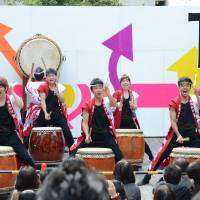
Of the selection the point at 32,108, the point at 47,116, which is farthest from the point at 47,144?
the point at 32,108

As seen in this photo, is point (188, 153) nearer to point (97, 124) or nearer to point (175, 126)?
point (175, 126)

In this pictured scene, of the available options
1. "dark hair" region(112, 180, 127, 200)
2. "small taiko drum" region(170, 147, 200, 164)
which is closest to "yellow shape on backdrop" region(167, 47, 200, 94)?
"small taiko drum" region(170, 147, 200, 164)

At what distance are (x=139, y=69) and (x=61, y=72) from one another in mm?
1220

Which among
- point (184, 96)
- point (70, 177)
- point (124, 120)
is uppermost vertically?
point (70, 177)

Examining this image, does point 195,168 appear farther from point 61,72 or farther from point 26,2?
point 26,2

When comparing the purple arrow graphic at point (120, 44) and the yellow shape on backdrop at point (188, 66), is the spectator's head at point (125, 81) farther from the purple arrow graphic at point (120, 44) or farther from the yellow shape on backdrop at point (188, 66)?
the yellow shape on backdrop at point (188, 66)

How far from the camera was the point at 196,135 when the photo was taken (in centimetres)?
682

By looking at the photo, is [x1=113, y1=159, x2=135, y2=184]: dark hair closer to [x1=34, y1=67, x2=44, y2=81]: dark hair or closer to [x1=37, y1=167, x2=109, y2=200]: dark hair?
[x1=37, y1=167, x2=109, y2=200]: dark hair

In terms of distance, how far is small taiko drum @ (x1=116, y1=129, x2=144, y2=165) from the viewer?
791 centimetres

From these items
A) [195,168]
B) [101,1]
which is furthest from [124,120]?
[101,1]

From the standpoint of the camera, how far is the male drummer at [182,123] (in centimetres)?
676

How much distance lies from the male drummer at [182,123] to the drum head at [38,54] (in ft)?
11.4

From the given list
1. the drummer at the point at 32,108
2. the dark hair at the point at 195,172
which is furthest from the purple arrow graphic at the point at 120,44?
the dark hair at the point at 195,172

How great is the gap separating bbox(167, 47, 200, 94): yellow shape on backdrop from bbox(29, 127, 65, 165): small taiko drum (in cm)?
326
